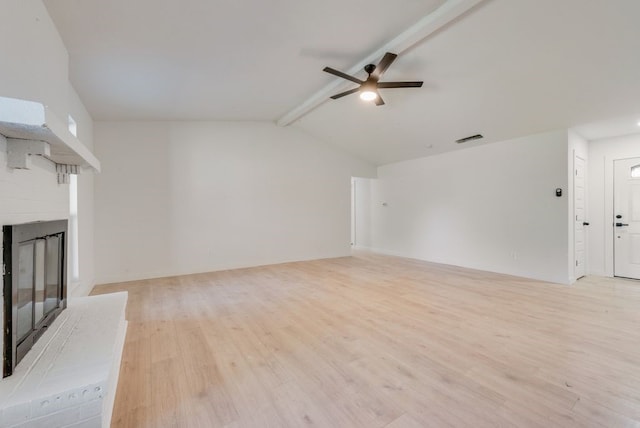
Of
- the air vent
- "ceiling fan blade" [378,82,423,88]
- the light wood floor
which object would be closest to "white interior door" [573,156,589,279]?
the light wood floor

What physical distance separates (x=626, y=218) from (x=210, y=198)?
7391 mm

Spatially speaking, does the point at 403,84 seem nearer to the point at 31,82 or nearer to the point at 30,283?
the point at 31,82

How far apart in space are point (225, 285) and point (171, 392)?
2.74 metres

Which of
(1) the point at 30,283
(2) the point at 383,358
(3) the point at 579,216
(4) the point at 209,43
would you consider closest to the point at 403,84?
(4) the point at 209,43

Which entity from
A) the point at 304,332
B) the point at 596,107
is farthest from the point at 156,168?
the point at 596,107

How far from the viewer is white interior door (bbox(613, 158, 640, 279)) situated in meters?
4.65

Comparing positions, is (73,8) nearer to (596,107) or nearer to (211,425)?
(211,425)

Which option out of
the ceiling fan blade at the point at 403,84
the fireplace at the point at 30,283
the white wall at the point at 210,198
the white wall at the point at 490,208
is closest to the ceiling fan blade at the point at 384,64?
the ceiling fan blade at the point at 403,84

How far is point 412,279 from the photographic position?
4.74 m

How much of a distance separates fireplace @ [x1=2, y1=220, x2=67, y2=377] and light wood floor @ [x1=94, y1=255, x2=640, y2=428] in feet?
2.15

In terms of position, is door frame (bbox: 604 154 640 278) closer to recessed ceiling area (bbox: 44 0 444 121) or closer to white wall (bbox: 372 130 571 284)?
white wall (bbox: 372 130 571 284)

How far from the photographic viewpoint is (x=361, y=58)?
136 inches

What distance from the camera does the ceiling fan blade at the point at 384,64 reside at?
2.90m

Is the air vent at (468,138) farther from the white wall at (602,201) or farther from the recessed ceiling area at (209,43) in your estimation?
the recessed ceiling area at (209,43)
